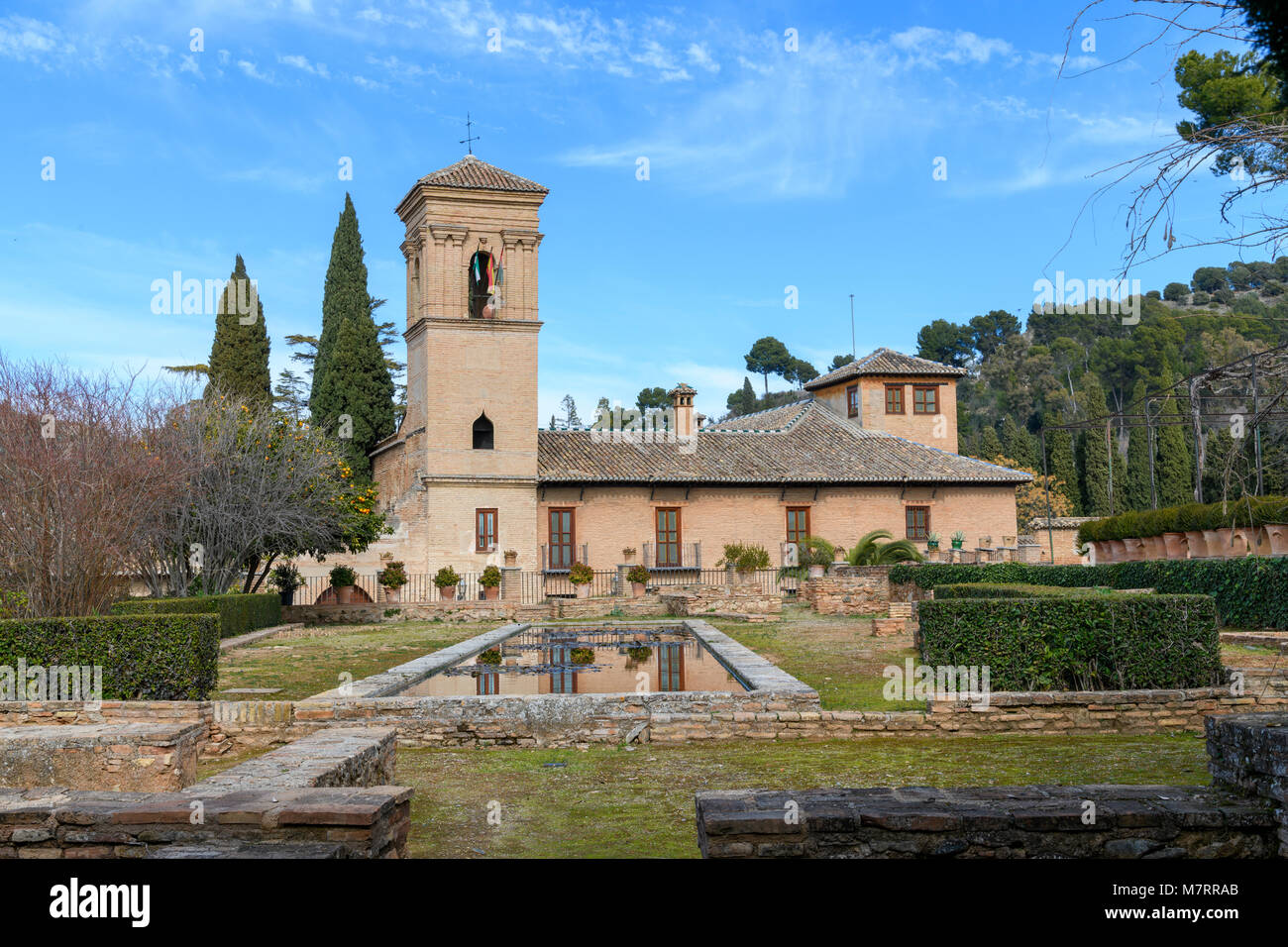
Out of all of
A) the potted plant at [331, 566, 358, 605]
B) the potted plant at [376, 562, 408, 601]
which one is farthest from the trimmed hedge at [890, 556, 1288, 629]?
the potted plant at [331, 566, 358, 605]

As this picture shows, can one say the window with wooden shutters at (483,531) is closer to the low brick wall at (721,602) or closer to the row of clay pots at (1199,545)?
the low brick wall at (721,602)

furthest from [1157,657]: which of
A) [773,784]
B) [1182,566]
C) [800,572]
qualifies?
[800,572]

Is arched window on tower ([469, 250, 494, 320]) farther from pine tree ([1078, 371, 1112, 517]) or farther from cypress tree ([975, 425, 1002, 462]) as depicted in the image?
pine tree ([1078, 371, 1112, 517])

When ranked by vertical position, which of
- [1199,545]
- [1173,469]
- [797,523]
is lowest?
[1199,545]

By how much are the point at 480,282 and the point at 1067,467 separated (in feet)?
102

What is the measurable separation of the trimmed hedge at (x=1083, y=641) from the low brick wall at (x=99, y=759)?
6.31 metres

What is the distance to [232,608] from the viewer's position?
18938 mm

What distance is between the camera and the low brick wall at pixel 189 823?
15.2ft

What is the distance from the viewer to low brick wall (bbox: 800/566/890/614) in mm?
24047

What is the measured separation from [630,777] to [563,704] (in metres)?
1.69

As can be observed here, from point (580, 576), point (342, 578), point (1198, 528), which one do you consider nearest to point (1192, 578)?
point (1198, 528)

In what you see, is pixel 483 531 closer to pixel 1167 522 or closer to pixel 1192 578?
pixel 1167 522

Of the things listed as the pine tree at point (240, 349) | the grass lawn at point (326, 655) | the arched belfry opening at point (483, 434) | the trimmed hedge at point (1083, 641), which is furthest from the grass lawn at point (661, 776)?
the pine tree at point (240, 349)

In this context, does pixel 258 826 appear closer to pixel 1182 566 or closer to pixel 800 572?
pixel 1182 566
